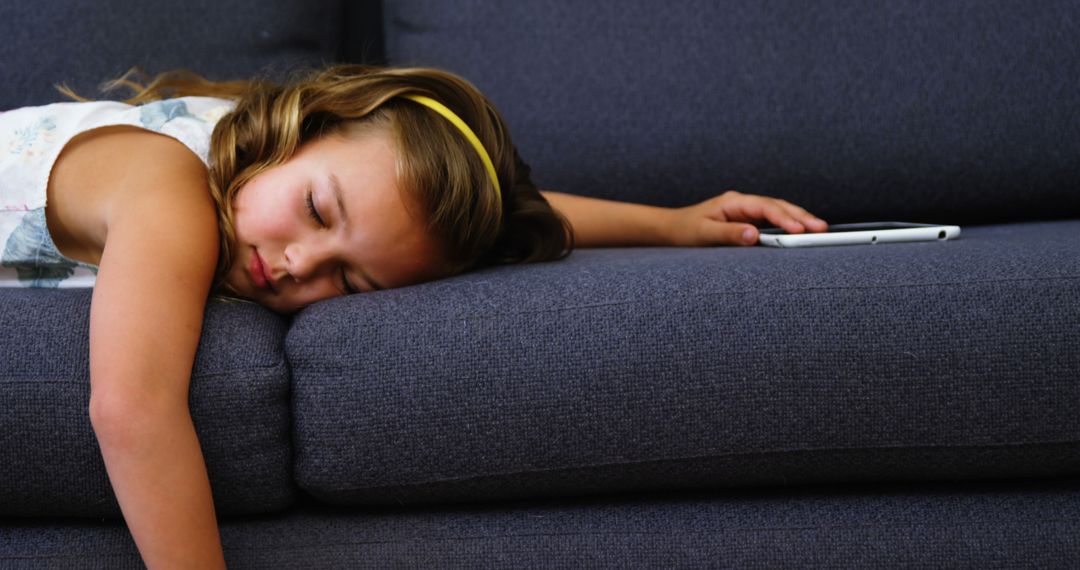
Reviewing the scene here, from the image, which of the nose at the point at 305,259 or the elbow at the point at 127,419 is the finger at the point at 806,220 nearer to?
the nose at the point at 305,259

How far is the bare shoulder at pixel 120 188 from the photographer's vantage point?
1.00 meters

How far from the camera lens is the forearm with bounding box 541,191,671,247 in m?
1.54

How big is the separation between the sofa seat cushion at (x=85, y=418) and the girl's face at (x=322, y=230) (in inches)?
6.4

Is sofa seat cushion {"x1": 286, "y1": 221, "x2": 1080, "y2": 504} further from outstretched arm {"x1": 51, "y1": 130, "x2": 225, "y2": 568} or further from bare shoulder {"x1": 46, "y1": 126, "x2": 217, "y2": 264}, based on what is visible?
bare shoulder {"x1": 46, "y1": 126, "x2": 217, "y2": 264}

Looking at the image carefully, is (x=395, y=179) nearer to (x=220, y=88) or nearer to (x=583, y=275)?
(x=583, y=275)

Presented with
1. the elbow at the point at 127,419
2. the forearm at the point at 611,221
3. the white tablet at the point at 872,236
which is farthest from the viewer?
the forearm at the point at 611,221

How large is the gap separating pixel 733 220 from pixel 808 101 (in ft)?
1.04

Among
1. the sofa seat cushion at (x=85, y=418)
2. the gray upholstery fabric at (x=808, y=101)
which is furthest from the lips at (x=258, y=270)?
the gray upholstery fabric at (x=808, y=101)

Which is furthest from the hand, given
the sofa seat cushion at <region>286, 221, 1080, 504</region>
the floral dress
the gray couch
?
the floral dress

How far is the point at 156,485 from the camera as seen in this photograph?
83cm

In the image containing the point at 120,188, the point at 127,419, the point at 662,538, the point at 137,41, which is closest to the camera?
the point at 127,419

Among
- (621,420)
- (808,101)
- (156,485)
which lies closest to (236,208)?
(156,485)

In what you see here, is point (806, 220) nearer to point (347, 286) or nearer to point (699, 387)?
point (699, 387)

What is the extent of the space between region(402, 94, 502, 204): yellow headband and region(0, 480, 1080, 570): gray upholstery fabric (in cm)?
45
